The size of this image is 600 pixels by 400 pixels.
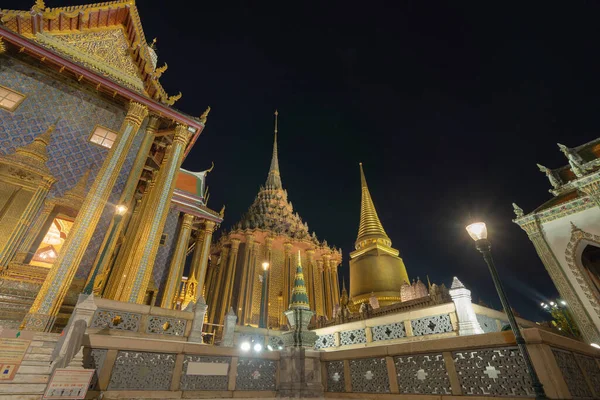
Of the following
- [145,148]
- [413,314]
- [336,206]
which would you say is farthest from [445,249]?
[145,148]

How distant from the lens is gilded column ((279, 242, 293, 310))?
1029 inches

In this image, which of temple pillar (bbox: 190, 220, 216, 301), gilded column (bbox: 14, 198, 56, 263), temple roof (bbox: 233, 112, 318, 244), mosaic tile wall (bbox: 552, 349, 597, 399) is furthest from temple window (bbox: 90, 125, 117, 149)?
temple roof (bbox: 233, 112, 318, 244)

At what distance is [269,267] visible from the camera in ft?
88.6

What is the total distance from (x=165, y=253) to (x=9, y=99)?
9.44 metres

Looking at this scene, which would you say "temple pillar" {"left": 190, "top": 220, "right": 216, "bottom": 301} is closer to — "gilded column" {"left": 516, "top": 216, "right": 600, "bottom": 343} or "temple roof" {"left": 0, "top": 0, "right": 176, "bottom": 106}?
"temple roof" {"left": 0, "top": 0, "right": 176, "bottom": 106}

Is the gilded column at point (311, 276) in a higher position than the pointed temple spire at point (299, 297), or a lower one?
higher

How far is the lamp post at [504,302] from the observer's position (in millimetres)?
3471

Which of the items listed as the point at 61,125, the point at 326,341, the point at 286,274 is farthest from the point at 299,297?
the point at 286,274

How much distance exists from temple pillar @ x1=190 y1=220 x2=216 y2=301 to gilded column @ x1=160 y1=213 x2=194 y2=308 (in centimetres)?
147

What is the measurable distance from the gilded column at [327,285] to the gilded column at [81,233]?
22059 mm

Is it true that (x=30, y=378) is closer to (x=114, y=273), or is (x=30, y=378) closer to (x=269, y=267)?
(x=114, y=273)

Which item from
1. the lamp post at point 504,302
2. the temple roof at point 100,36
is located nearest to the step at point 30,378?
the lamp post at point 504,302

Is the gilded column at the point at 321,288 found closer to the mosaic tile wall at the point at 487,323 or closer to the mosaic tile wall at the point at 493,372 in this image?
the mosaic tile wall at the point at 487,323

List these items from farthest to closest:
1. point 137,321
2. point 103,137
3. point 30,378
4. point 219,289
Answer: point 219,289 → point 103,137 → point 137,321 → point 30,378
